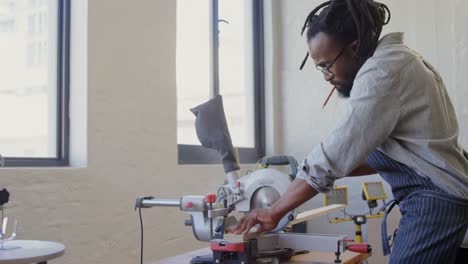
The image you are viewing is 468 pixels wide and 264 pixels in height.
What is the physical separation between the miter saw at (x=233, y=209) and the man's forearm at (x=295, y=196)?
0.17 metres

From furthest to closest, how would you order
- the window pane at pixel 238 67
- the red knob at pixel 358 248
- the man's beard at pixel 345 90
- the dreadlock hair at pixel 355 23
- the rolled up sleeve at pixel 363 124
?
1. the window pane at pixel 238 67
2. the red knob at pixel 358 248
3. the man's beard at pixel 345 90
4. the dreadlock hair at pixel 355 23
5. the rolled up sleeve at pixel 363 124

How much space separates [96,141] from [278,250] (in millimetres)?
950

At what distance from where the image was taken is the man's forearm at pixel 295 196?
1181mm

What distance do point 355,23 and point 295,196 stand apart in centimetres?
44

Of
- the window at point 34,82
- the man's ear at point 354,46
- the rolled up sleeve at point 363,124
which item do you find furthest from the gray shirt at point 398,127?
the window at point 34,82

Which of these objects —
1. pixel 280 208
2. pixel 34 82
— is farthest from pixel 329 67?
pixel 34 82

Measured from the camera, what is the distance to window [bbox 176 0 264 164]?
291 centimetres

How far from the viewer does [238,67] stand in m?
3.54

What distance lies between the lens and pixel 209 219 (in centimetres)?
143

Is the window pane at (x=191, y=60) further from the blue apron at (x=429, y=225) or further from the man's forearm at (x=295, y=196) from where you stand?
the blue apron at (x=429, y=225)

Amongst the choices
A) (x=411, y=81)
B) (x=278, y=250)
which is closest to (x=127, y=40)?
(x=278, y=250)

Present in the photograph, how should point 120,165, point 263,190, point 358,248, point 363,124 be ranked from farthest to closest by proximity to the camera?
point 120,165 < point 358,248 < point 263,190 < point 363,124

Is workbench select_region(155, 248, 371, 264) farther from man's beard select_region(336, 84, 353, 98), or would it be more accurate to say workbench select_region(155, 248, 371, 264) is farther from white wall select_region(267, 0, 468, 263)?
white wall select_region(267, 0, 468, 263)

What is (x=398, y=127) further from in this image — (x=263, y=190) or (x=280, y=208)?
(x=263, y=190)
